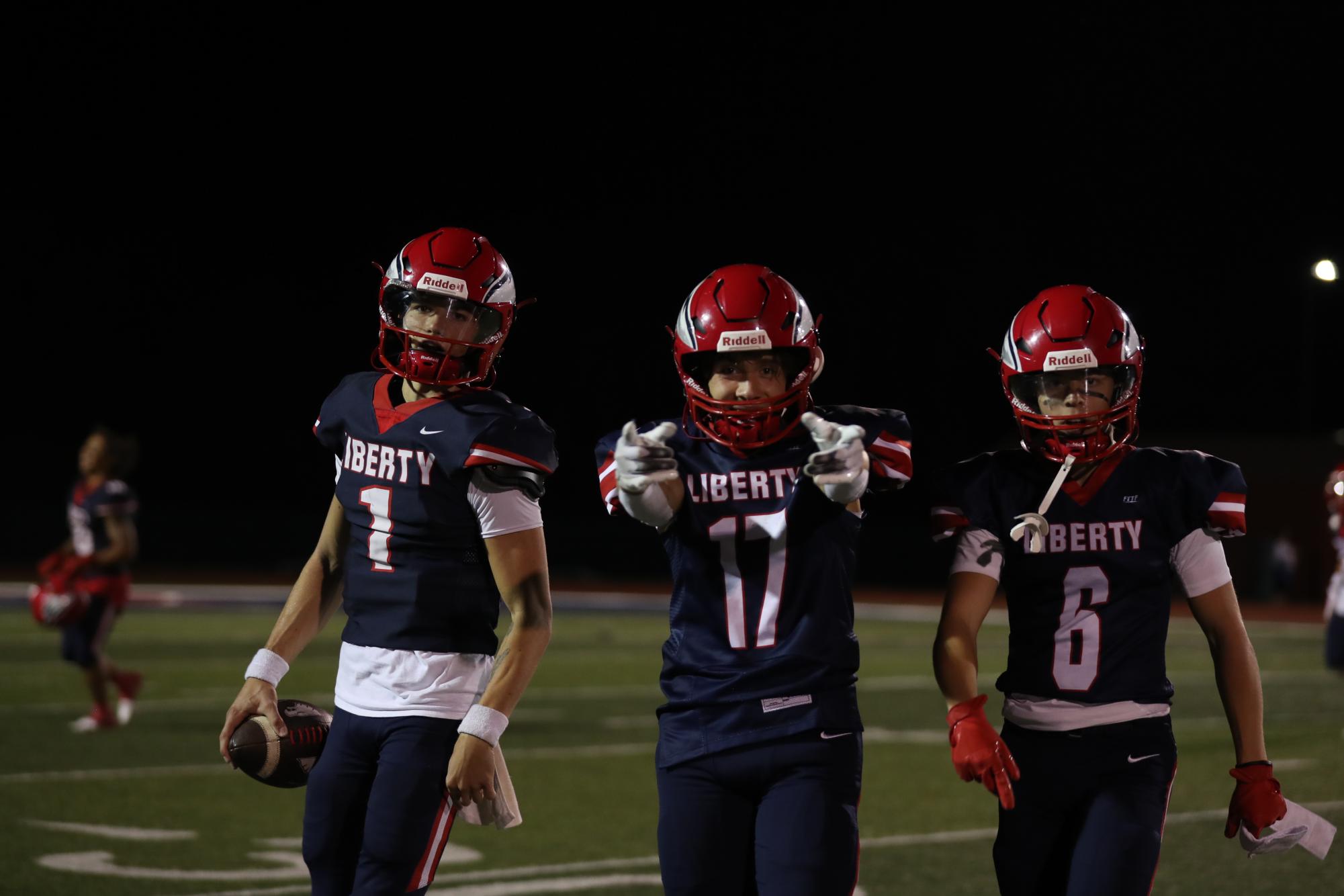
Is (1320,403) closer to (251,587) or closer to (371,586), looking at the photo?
(251,587)

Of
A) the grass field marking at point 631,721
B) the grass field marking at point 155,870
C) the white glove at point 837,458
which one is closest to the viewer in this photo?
the white glove at point 837,458

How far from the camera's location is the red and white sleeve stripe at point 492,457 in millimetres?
3594

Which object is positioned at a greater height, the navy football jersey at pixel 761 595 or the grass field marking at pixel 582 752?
the navy football jersey at pixel 761 595

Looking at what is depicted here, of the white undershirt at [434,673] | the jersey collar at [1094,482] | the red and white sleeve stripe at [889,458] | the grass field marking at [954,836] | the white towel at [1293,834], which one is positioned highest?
the red and white sleeve stripe at [889,458]

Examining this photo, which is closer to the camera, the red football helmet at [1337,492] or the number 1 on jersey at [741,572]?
the number 1 on jersey at [741,572]

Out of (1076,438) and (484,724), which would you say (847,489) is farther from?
(484,724)

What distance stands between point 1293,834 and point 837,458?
135 centimetres

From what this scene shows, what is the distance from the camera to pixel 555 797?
8227mm

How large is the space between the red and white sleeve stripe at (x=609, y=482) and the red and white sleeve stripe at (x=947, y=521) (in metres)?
0.68

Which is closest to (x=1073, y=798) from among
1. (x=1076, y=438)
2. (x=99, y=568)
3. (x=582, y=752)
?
(x=1076, y=438)

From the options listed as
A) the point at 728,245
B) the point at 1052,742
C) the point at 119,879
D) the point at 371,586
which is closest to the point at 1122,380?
the point at 1052,742

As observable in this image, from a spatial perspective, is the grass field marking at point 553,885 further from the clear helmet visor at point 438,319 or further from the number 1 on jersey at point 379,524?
the clear helmet visor at point 438,319

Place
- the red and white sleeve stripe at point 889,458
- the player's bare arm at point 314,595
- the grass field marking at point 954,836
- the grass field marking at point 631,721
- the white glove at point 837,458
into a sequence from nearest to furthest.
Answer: the white glove at point 837,458 < the red and white sleeve stripe at point 889,458 < the player's bare arm at point 314,595 < the grass field marking at point 954,836 < the grass field marking at point 631,721

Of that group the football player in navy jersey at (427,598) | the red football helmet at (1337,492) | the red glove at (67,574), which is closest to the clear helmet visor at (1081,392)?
the football player in navy jersey at (427,598)
